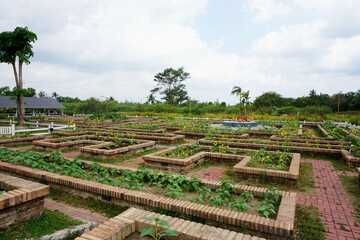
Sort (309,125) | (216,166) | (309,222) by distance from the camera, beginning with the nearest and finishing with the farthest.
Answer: (309,222) < (216,166) < (309,125)

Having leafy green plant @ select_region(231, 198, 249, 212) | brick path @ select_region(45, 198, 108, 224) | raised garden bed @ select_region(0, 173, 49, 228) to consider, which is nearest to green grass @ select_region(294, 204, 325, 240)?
leafy green plant @ select_region(231, 198, 249, 212)

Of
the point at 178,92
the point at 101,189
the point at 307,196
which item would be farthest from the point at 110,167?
the point at 178,92

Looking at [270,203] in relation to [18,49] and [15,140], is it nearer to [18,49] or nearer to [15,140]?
[15,140]

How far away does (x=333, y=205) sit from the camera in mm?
3998

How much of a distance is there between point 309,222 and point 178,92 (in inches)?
1934

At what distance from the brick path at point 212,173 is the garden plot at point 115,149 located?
310 cm

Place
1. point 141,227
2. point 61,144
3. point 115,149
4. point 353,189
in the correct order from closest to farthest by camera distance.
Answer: point 141,227
point 353,189
point 115,149
point 61,144

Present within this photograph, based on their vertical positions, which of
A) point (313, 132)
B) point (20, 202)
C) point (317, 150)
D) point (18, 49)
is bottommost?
point (313, 132)

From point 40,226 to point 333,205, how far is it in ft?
15.9

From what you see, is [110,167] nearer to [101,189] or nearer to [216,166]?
[101,189]

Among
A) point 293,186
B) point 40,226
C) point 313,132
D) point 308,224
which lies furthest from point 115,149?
point 313,132

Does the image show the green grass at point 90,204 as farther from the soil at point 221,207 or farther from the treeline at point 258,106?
the treeline at point 258,106

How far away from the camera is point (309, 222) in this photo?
3.38m

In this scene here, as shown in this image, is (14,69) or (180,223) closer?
(180,223)
